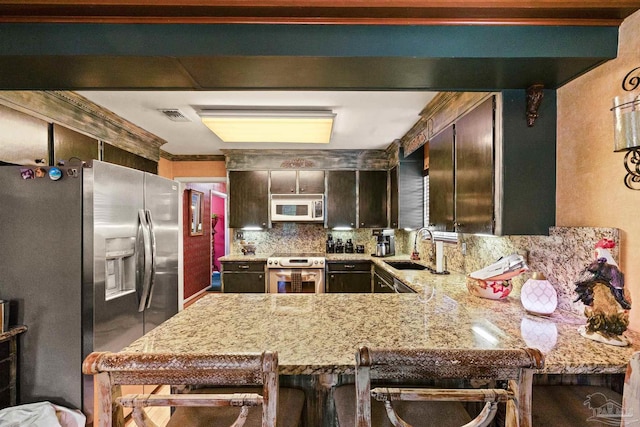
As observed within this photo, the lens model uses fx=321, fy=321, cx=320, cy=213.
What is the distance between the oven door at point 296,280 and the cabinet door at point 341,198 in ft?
2.63

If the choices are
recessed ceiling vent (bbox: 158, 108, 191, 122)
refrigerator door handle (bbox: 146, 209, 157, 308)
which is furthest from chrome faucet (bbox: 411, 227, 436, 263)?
recessed ceiling vent (bbox: 158, 108, 191, 122)

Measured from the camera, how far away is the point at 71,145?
278 cm

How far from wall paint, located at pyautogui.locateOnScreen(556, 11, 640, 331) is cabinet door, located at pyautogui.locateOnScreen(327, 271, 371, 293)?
9.52 ft

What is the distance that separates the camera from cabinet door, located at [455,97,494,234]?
188 centimetres

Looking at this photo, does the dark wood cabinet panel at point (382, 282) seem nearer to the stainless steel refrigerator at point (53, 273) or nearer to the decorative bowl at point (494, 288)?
the decorative bowl at point (494, 288)

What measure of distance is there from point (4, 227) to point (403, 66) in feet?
8.42

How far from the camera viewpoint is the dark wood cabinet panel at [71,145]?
261 centimetres

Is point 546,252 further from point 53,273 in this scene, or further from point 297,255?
point 297,255

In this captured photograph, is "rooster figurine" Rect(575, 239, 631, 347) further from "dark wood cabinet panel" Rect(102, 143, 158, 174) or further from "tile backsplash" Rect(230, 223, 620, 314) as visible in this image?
"dark wood cabinet panel" Rect(102, 143, 158, 174)

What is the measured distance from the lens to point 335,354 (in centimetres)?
118

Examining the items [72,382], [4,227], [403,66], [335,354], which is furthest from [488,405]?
[4,227]

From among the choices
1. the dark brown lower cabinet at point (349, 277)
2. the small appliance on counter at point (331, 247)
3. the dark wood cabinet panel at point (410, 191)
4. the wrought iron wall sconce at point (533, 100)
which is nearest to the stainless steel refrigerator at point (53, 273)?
the wrought iron wall sconce at point (533, 100)

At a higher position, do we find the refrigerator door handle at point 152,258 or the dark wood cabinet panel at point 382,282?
the refrigerator door handle at point 152,258

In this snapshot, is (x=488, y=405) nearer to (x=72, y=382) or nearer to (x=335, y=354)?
(x=335, y=354)
